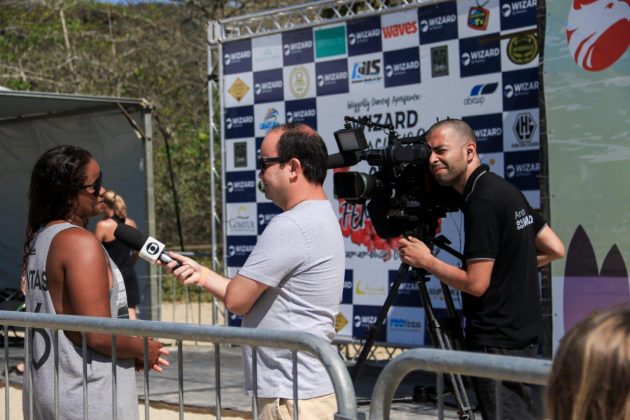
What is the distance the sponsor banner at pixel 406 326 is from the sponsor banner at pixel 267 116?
78.0 inches

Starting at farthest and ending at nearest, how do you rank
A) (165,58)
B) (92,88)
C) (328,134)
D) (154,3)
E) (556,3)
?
1. (154,3)
2. (165,58)
3. (92,88)
4. (328,134)
5. (556,3)

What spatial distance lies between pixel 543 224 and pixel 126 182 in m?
6.18

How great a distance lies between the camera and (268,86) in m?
8.15

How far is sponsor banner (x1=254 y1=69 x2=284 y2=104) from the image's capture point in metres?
8.06

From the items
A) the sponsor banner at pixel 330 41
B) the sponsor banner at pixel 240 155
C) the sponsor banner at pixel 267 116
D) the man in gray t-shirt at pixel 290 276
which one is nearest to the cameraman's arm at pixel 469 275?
the man in gray t-shirt at pixel 290 276

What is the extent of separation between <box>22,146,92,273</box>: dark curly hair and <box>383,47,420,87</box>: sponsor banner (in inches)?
168

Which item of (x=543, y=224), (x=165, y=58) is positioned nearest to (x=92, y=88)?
(x=165, y=58)

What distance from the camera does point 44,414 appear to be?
3137mm

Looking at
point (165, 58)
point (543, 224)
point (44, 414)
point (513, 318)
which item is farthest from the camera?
point (165, 58)

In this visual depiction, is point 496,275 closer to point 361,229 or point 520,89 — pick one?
point 520,89

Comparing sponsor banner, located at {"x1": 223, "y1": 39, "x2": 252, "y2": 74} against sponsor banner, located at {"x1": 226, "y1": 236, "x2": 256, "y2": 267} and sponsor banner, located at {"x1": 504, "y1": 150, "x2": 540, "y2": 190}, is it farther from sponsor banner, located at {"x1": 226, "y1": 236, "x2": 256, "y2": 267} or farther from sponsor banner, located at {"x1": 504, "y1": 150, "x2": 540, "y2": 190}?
sponsor banner, located at {"x1": 504, "y1": 150, "x2": 540, "y2": 190}

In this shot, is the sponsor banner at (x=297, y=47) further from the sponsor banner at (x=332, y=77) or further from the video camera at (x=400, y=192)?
the video camera at (x=400, y=192)

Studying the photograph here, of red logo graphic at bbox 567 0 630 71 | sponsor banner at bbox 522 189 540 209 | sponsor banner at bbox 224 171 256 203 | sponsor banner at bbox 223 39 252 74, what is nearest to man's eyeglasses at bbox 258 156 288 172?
red logo graphic at bbox 567 0 630 71

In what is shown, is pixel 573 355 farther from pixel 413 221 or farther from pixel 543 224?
pixel 413 221
